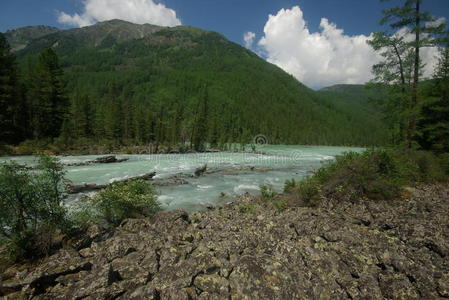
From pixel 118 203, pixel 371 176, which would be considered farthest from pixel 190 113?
pixel 371 176

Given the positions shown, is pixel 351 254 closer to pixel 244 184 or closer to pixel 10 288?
pixel 10 288

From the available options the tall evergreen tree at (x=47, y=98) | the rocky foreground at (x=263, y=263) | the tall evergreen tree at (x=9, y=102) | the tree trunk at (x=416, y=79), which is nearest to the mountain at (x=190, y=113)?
the tall evergreen tree at (x=47, y=98)

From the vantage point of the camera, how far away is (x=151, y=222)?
26.5 ft

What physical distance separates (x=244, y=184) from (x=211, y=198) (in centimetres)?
518

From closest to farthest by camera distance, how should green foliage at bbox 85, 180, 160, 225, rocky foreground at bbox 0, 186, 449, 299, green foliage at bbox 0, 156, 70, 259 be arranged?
rocky foreground at bbox 0, 186, 449, 299 → green foliage at bbox 0, 156, 70, 259 → green foliage at bbox 85, 180, 160, 225

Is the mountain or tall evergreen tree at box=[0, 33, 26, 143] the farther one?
the mountain

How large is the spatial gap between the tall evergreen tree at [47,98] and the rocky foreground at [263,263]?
148 feet

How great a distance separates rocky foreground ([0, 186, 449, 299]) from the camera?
381 centimetres

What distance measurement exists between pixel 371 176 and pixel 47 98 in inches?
2176

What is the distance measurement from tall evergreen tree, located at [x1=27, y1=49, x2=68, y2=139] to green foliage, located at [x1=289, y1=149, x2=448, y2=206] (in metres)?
49.0

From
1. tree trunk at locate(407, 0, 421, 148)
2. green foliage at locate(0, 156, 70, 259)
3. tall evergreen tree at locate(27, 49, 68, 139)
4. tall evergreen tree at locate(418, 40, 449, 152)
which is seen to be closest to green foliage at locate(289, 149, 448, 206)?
tree trunk at locate(407, 0, 421, 148)

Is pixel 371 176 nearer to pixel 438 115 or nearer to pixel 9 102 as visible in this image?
pixel 438 115

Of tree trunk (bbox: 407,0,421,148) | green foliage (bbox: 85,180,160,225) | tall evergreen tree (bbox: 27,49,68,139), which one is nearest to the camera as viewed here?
green foliage (bbox: 85,180,160,225)

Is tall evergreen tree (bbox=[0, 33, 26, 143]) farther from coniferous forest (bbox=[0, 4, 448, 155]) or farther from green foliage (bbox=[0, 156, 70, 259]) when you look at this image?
green foliage (bbox=[0, 156, 70, 259])
